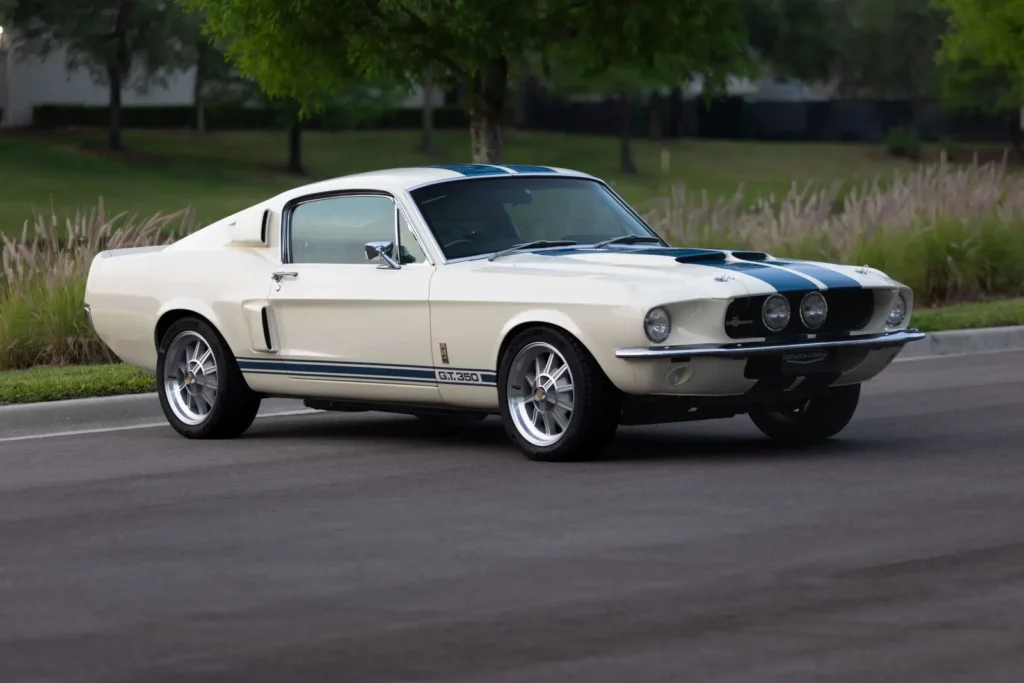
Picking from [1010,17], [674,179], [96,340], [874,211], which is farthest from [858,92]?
[96,340]

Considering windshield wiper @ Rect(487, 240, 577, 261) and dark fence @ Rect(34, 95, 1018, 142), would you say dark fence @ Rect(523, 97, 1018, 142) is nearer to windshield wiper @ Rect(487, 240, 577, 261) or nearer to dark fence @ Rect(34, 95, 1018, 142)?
dark fence @ Rect(34, 95, 1018, 142)

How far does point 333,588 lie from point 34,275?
10.2 metres

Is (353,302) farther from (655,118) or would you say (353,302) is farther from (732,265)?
(655,118)

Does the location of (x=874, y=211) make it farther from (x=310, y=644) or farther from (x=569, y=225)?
(x=310, y=644)

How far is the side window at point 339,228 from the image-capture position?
10898 mm

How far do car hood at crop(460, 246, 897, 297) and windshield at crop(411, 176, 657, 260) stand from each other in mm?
254

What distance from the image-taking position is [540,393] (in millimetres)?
9828

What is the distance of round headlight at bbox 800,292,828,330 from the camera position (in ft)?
31.9

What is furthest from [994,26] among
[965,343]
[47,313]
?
[47,313]

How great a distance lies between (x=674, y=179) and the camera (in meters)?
70.4

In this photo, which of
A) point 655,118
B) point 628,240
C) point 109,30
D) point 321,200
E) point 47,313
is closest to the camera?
point 628,240

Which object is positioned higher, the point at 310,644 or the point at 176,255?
the point at 176,255

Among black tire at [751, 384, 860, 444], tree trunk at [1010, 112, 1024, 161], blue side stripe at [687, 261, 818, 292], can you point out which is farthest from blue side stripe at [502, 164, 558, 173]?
tree trunk at [1010, 112, 1024, 161]

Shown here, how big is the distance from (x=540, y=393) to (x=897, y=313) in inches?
76.5
